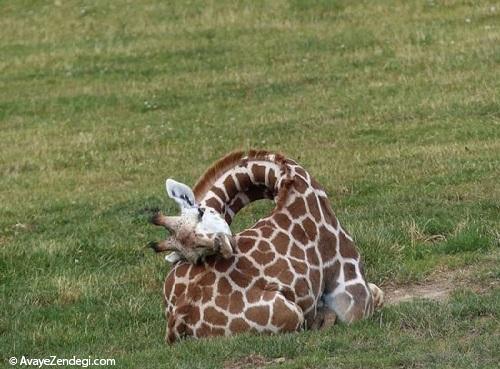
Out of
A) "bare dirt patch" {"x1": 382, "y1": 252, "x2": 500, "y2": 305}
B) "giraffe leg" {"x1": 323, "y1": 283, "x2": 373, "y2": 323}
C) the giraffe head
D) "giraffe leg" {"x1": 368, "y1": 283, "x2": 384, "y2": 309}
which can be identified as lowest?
"bare dirt patch" {"x1": 382, "y1": 252, "x2": 500, "y2": 305}

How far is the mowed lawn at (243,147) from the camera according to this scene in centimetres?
858

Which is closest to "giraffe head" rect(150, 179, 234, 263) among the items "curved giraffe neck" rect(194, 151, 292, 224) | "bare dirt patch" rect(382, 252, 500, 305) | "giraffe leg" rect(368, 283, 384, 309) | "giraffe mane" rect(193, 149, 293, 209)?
"curved giraffe neck" rect(194, 151, 292, 224)

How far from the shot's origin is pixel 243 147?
17.2 meters

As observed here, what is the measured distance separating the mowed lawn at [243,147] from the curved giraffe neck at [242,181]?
108 cm

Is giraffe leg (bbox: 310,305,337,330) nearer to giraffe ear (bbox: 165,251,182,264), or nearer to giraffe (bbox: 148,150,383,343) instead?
giraffe (bbox: 148,150,383,343)

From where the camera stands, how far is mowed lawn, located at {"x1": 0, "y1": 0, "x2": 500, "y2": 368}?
858 centimetres

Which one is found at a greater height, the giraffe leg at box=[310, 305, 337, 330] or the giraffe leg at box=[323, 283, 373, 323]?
the giraffe leg at box=[323, 283, 373, 323]

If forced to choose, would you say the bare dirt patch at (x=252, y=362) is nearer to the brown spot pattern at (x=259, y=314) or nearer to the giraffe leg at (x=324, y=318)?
the brown spot pattern at (x=259, y=314)

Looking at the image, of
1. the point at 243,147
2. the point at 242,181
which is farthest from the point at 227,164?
the point at 243,147

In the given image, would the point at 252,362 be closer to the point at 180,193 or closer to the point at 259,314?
the point at 259,314

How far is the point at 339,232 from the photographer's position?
8.95 m

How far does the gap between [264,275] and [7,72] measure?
1686 cm

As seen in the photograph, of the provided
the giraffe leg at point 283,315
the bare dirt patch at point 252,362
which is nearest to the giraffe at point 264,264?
the giraffe leg at point 283,315
